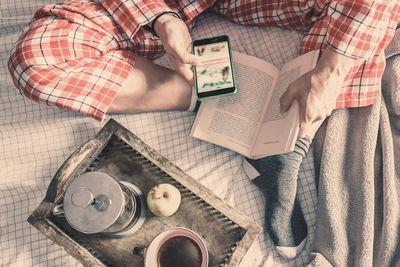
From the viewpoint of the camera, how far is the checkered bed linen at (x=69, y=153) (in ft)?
2.72

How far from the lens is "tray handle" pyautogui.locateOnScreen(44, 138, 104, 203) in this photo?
0.65 meters

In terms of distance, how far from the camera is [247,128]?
86 centimetres

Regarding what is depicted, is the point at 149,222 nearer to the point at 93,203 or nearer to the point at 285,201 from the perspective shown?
the point at 93,203

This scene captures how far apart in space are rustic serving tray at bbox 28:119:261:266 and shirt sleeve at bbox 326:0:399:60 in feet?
1.44

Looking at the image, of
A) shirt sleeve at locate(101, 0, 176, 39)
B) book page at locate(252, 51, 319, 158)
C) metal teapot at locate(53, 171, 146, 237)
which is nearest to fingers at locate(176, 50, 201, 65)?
shirt sleeve at locate(101, 0, 176, 39)

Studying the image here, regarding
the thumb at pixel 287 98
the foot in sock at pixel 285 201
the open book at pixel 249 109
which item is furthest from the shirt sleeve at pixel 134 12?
the foot in sock at pixel 285 201

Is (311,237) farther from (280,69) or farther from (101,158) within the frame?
(101,158)

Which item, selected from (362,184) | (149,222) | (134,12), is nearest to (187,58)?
(134,12)

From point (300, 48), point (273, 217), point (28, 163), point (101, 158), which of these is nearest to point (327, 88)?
point (300, 48)

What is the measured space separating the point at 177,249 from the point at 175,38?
1.52 ft

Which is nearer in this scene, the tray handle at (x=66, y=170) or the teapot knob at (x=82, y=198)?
the teapot knob at (x=82, y=198)

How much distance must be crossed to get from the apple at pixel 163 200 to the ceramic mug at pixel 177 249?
2.6 inches

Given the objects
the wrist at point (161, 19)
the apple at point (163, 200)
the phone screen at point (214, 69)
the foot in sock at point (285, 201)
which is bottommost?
the foot in sock at point (285, 201)

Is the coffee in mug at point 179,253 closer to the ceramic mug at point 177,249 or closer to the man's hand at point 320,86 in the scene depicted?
the ceramic mug at point 177,249
